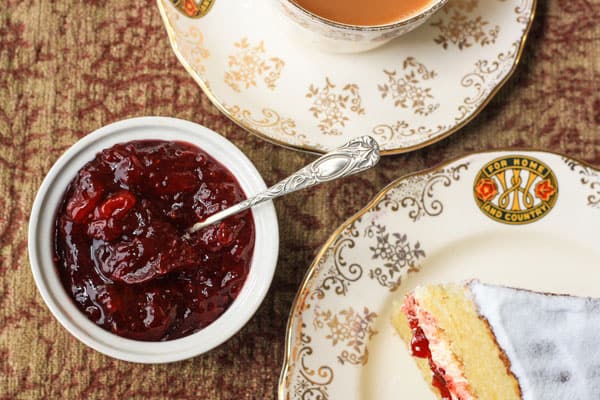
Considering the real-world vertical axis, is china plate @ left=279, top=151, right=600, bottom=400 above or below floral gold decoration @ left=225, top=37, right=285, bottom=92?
below

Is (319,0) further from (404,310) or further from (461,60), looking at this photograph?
(404,310)

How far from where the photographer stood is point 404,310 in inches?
80.3

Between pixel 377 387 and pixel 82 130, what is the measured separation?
108cm

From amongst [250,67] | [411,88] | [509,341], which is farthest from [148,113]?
[509,341]

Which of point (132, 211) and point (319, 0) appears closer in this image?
point (132, 211)

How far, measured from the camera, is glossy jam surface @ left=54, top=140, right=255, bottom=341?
177 cm

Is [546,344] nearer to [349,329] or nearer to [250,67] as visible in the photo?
[349,329]

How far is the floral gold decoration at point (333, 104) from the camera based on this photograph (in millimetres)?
2068

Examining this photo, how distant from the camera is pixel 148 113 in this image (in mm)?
2148

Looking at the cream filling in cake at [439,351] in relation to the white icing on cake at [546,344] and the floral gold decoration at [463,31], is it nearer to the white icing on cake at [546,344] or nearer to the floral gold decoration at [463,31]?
the white icing on cake at [546,344]

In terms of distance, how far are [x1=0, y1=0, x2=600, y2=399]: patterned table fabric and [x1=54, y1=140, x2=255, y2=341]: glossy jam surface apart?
11.5 inches

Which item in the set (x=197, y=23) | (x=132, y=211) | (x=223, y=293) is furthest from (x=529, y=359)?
(x=197, y=23)

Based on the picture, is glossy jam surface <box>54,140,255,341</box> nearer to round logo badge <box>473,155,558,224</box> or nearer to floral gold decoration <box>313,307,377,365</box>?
floral gold decoration <box>313,307,377,365</box>

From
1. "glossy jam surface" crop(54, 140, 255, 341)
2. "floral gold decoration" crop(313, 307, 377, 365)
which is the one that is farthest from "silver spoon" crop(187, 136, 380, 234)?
"floral gold decoration" crop(313, 307, 377, 365)
